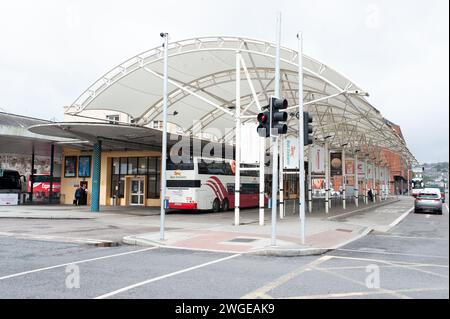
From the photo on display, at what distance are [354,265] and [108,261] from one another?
567 cm

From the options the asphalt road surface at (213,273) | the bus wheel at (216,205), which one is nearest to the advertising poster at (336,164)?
the bus wheel at (216,205)

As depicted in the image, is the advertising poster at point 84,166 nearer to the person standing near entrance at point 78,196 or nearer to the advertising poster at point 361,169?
the person standing near entrance at point 78,196

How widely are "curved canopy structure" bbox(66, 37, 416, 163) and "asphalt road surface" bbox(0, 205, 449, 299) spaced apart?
9195mm

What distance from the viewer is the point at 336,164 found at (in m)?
33.2

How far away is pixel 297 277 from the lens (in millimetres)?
8258

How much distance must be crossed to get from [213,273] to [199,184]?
18682mm

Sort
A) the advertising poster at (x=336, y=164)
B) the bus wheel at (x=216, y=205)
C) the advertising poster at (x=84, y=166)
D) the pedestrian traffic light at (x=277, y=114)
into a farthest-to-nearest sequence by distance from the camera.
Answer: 1. the advertising poster at (x=84, y=166)
2. the advertising poster at (x=336, y=164)
3. the bus wheel at (x=216, y=205)
4. the pedestrian traffic light at (x=277, y=114)

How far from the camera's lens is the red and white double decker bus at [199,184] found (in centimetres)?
2703

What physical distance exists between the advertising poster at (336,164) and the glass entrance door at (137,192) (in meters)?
15.1

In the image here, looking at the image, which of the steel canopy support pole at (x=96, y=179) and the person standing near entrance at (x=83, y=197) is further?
the person standing near entrance at (x=83, y=197)

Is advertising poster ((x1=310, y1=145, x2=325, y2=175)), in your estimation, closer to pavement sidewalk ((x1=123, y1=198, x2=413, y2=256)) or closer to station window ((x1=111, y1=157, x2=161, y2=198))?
pavement sidewalk ((x1=123, y1=198, x2=413, y2=256))

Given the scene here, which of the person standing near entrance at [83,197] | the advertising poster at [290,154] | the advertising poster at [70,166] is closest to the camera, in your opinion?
the advertising poster at [290,154]
